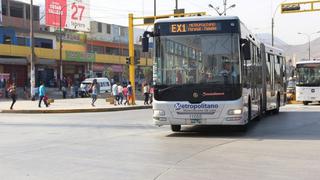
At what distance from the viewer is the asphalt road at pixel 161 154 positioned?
29.4 feet

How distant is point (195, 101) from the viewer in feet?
48.3

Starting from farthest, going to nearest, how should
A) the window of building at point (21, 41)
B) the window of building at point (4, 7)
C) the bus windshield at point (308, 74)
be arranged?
1. the window of building at point (4, 7)
2. the window of building at point (21, 41)
3. the bus windshield at point (308, 74)

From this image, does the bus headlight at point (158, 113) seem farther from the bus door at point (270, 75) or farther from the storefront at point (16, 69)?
the storefront at point (16, 69)

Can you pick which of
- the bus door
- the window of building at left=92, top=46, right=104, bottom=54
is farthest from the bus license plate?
the window of building at left=92, top=46, right=104, bottom=54

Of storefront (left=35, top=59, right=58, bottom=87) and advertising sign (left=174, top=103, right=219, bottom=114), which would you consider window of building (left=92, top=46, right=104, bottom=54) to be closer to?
storefront (left=35, top=59, right=58, bottom=87)

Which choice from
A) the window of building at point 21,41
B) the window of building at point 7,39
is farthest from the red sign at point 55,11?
the window of building at point 7,39

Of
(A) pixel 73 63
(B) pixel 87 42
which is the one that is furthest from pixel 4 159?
(B) pixel 87 42

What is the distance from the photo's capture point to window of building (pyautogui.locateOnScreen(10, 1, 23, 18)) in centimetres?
6850

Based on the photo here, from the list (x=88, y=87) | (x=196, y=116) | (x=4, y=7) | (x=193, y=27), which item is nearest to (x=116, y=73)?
(x=4, y=7)

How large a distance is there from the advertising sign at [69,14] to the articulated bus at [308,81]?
4380 cm

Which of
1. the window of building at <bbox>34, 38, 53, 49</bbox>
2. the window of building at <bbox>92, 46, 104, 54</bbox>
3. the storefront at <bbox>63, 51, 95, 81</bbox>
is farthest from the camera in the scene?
the window of building at <bbox>92, 46, 104, 54</bbox>

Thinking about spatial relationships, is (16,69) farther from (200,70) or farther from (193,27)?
(200,70)

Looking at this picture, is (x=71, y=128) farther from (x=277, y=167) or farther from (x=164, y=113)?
(x=277, y=167)

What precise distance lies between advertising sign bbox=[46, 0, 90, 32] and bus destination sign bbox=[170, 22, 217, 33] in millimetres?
58599
